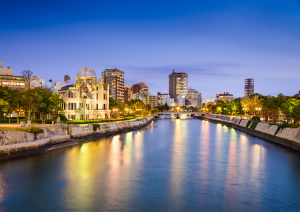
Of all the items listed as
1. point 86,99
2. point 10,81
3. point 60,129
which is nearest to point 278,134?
point 60,129

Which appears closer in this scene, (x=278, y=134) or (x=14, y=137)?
(x=14, y=137)

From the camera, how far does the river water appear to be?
688 inches

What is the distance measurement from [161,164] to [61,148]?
709 inches

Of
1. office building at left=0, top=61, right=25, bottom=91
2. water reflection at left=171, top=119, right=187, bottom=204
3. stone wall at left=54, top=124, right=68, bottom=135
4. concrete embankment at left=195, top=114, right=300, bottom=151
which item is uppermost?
office building at left=0, top=61, right=25, bottom=91

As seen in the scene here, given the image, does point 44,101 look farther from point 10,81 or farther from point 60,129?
point 10,81

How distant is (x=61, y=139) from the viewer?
38.3m

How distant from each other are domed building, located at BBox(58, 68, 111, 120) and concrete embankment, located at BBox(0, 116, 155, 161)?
9801 millimetres

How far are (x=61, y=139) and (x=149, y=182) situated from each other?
22536 mm

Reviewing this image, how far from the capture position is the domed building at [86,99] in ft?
198

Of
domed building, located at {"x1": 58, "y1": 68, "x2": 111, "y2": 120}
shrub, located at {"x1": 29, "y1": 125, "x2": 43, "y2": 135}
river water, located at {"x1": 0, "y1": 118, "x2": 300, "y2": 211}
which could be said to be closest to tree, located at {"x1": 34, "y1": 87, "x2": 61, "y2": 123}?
shrub, located at {"x1": 29, "y1": 125, "x2": 43, "y2": 135}

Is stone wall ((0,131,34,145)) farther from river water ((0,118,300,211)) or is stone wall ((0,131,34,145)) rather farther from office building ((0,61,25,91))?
office building ((0,61,25,91))

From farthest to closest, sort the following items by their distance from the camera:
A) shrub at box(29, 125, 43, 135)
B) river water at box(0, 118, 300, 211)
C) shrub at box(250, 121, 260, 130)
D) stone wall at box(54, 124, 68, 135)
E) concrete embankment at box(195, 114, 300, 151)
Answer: shrub at box(250, 121, 260, 130)
stone wall at box(54, 124, 68, 135)
concrete embankment at box(195, 114, 300, 151)
shrub at box(29, 125, 43, 135)
river water at box(0, 118, 300, 211)

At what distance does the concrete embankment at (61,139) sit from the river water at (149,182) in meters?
1.34

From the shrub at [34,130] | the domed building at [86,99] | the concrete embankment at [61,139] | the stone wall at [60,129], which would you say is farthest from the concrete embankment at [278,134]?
the domed building at [86,99]
